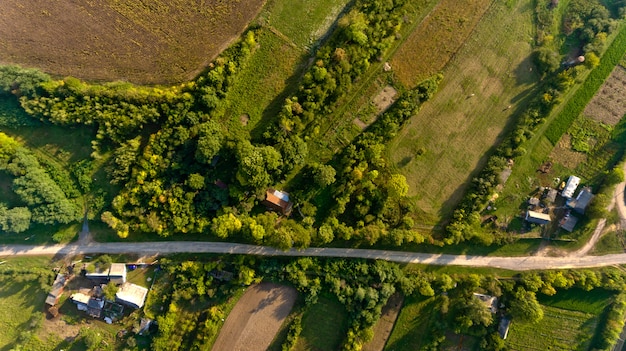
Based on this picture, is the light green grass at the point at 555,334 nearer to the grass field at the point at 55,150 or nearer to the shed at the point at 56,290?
the grass field at the point at 55,150

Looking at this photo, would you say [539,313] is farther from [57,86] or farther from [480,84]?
[57,86]

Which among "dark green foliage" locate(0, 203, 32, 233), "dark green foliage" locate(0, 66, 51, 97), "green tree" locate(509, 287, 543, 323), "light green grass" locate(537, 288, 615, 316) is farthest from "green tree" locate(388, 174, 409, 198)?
"dark green foliage" locate(0, 66, 51, 97)

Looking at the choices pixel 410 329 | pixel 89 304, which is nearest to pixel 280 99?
pixel 410 329

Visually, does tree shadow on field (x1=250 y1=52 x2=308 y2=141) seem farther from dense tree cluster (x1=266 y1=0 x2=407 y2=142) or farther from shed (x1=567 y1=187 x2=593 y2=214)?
shed (x1=567 y1=187 x2=593 y2=214)

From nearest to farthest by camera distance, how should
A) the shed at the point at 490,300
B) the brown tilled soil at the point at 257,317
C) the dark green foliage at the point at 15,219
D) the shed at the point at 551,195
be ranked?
the dark green foliage at the point at 15,219 → the shed at the point at 490,300 → the brown tilled soil at the point at 257,317 → the shed at the point at 551,195

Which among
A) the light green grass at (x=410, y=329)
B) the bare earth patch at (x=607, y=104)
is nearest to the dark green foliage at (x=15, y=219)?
the light green grass at (x=410, y=329)

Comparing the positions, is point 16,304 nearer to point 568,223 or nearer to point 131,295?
point 131,295

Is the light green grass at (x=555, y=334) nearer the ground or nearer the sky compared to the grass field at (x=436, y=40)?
nearer the ground
